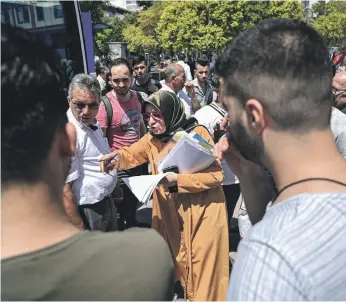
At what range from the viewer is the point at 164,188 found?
2.75m

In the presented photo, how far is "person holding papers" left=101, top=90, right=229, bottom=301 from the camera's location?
8.96 ft

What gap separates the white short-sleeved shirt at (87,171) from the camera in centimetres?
265

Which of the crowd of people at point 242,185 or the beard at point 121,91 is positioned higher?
the crowd of people at point 242,185

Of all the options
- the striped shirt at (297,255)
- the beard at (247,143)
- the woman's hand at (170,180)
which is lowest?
the woman's hand at (170,180)

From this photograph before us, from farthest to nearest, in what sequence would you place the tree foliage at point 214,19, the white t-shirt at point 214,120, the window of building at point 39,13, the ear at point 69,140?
the tree foliage at point 214,19, the window of building at point 39,13, the white t-shirt at point 214,120, the ear at point 69,140

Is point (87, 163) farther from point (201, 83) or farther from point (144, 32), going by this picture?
point (144, 32)

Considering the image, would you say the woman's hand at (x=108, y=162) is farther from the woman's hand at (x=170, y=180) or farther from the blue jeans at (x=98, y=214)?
the woman's hand at (x=170, y=180)

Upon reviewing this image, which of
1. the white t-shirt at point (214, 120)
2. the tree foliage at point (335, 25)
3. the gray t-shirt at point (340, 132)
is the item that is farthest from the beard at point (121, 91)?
the tree foliage at point (335, 25)

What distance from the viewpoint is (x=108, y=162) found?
271 centimetres

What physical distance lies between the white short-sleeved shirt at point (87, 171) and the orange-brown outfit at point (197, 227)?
162mm

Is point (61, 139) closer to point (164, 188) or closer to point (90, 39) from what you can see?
point (164, 188)

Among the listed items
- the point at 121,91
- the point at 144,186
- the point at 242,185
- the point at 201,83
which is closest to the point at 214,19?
the point at 201,83

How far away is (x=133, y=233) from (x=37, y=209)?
0.21m

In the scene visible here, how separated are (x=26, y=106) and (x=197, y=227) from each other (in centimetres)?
206
